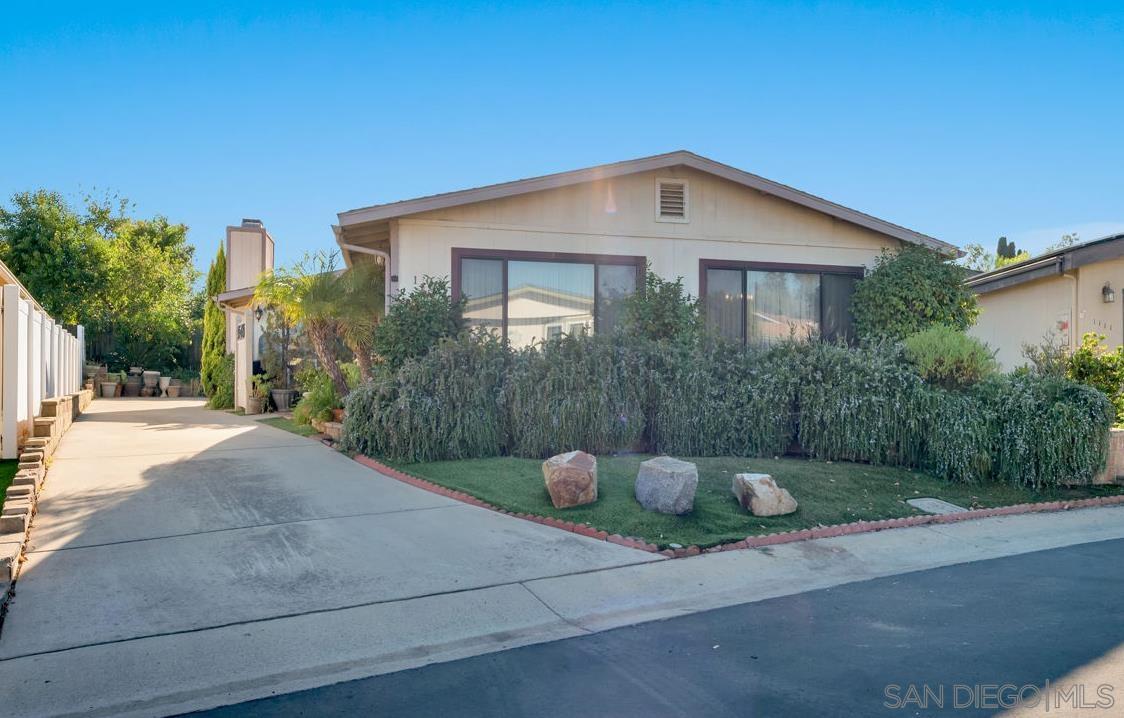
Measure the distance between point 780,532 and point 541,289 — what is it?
6.02 metres

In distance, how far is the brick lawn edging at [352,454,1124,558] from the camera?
630cm

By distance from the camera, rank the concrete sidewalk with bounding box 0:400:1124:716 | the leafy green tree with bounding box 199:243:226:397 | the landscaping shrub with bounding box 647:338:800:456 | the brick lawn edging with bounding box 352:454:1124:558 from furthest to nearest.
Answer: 1. the leafy green tree with bounding box 199:243:226:397
2. the landscaping shrub with bounding box 647:338:800:456
3. the brick lawn edging with bounding box 352:454:1124:558
4. the concrete sidewalk with bounding box 0:400:1124:716

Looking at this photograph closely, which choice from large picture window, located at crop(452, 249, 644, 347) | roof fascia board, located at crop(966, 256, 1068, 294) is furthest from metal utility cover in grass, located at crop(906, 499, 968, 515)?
roof fascia board, located at crop(966, 256, 1068, 294)

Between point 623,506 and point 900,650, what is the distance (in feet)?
10.3

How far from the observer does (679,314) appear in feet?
35.6

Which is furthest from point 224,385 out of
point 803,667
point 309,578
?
point 803,667

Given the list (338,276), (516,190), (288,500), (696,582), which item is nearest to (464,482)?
(288,500)

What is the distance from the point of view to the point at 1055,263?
12.9 meters

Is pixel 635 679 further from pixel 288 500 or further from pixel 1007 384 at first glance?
pixel 1007 384

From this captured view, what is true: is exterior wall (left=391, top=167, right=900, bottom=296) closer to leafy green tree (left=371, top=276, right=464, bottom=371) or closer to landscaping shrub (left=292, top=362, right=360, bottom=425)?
leafy green tree (left=371, top=276, right=464, bottom=371)

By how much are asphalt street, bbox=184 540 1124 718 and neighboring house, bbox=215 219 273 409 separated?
44.4ft

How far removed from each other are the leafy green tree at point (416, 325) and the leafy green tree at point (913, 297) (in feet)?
20.9

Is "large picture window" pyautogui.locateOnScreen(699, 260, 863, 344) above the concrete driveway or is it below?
above

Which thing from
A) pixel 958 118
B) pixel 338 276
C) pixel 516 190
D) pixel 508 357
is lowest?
pixel 508 357
